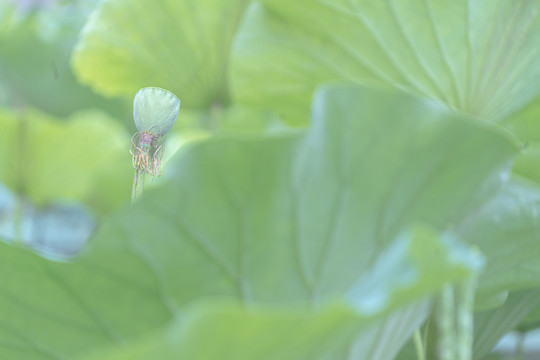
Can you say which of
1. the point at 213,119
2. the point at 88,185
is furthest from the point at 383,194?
the point at 88,185

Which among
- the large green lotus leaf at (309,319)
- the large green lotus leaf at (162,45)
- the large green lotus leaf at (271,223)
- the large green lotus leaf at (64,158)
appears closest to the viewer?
the large green lotus leaf at (309,319)

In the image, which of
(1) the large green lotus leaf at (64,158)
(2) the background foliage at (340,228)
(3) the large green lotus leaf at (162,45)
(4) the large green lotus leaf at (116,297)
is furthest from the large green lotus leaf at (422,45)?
(1) the large green lotus leaf at (64,158)

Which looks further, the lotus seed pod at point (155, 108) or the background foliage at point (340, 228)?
the lotus seed pod at point (155, 108)

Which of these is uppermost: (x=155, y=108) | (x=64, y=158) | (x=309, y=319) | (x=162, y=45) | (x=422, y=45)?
(x=64, y=158)

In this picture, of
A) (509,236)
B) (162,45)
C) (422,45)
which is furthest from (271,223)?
(162,45)

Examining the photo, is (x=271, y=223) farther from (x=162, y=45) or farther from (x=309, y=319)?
(x=162, y=45)

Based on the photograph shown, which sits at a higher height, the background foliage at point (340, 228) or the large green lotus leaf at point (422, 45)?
the large green lotus leaf at point (422, 45)

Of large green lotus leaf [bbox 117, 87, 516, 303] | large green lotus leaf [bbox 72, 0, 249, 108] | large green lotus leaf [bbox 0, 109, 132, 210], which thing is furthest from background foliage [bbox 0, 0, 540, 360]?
large green lotus leaf [bbox 0, 109, 132, 210]

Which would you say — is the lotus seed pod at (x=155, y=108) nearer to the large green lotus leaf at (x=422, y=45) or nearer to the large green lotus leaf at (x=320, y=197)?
the large green lotus leaf at (x=320, y=197)
